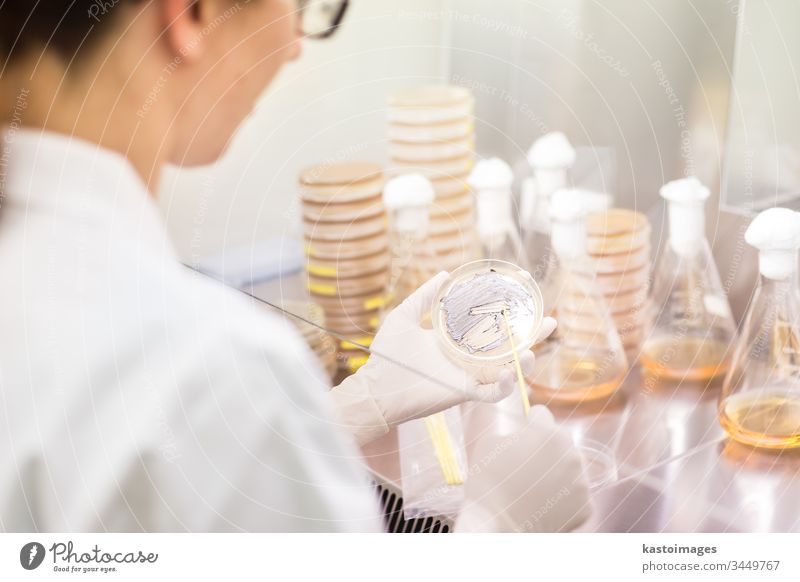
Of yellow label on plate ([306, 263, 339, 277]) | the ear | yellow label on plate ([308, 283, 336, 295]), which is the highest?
the ear

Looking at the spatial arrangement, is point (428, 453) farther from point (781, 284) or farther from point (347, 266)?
point (781, 284)

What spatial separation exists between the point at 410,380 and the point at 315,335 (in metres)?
0.07

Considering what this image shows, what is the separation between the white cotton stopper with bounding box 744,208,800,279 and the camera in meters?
0.56

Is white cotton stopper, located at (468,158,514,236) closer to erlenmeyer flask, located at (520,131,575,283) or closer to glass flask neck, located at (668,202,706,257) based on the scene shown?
erlenmeyer flask, located at (520,131,575,283)

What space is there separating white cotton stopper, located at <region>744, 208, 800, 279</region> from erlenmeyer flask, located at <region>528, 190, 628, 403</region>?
0.11 meters

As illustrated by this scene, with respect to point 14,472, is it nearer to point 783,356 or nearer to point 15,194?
point 15,194

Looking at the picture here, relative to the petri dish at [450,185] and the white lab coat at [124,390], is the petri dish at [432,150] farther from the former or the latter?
the white lab coat at [124,390]

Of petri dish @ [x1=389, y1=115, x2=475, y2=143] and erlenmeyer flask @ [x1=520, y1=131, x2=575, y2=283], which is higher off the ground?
petri dish @ [x1=389, y1=115, x2=475, y2=143]

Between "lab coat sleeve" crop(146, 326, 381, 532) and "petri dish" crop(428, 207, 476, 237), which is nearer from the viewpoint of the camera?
"lab coat sleeve" crop(146, 326, 381, 532)

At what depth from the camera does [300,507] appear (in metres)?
0.55

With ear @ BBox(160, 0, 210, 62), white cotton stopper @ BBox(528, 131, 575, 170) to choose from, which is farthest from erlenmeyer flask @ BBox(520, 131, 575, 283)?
A: ear @ BBox(160, 0, 210, 62)

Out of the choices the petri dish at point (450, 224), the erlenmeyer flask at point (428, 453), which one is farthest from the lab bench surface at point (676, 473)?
the petri dish at point (450, 224)

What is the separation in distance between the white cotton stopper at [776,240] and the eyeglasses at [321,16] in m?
0.32

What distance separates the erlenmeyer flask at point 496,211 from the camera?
61 cm
